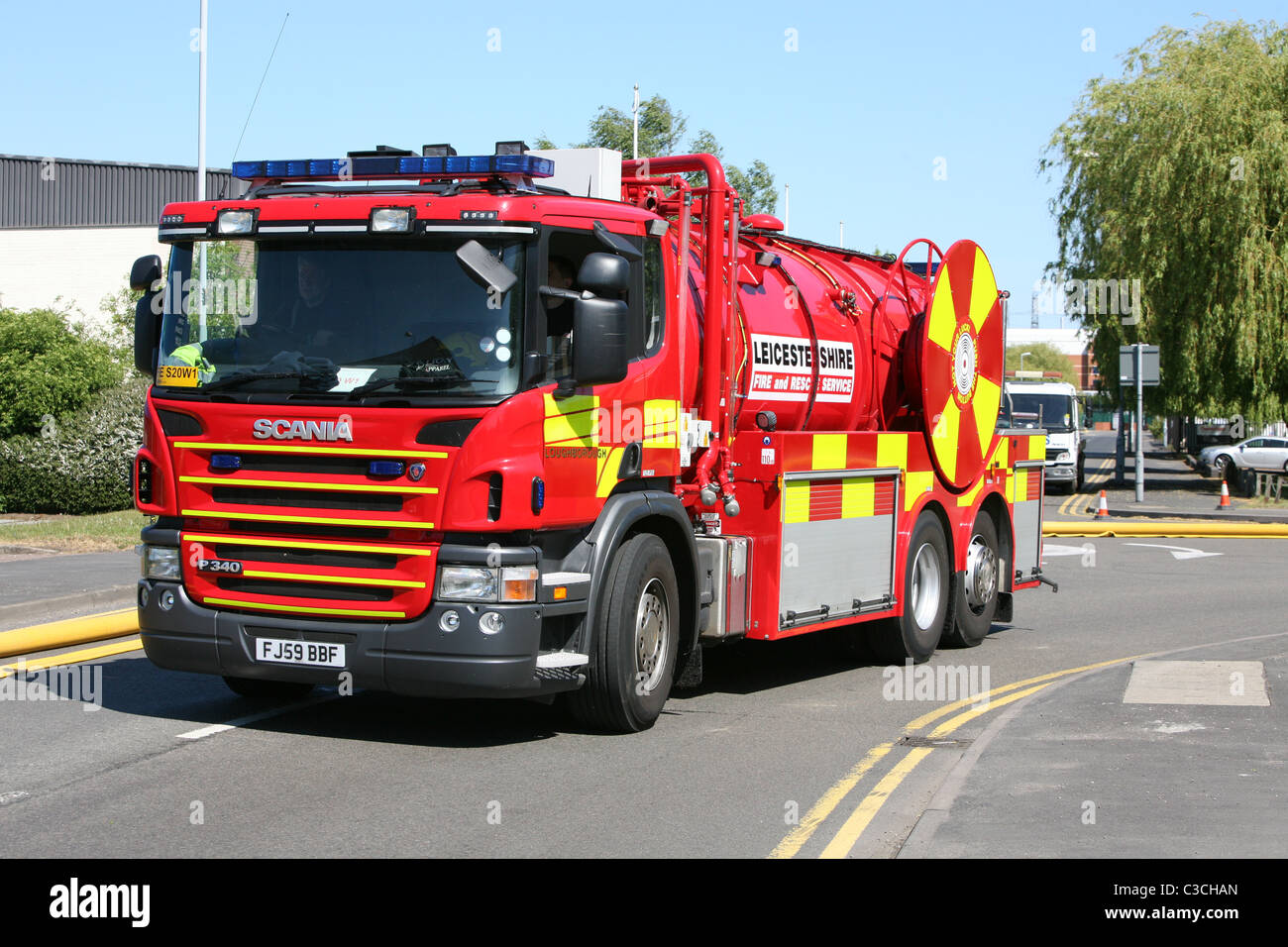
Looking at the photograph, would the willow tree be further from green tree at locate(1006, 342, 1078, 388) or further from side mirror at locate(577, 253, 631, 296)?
green tree at locate(1006, 342, 1078, 388)

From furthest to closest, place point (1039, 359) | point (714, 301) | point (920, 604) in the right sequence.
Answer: point (1039, 359) → point (920, 604) → point (714, 301)

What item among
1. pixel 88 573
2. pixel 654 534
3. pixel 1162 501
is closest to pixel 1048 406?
pixel 1162 501

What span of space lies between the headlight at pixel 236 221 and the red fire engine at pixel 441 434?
35 mm

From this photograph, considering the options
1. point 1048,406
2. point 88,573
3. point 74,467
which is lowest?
point 88,573

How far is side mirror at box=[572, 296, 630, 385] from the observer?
304 inches

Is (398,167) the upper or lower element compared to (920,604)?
upper

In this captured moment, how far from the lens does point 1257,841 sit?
6.20 meters

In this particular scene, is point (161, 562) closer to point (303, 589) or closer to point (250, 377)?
point (303, 589)

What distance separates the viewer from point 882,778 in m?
7.86

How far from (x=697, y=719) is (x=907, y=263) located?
18.3 ft

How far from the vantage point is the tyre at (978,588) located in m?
13.0

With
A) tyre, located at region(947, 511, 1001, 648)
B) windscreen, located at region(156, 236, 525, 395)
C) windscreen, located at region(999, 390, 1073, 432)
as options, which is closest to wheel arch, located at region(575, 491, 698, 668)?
windscreen, located at region(156, 236, 525, 395)

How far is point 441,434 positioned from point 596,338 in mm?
952
